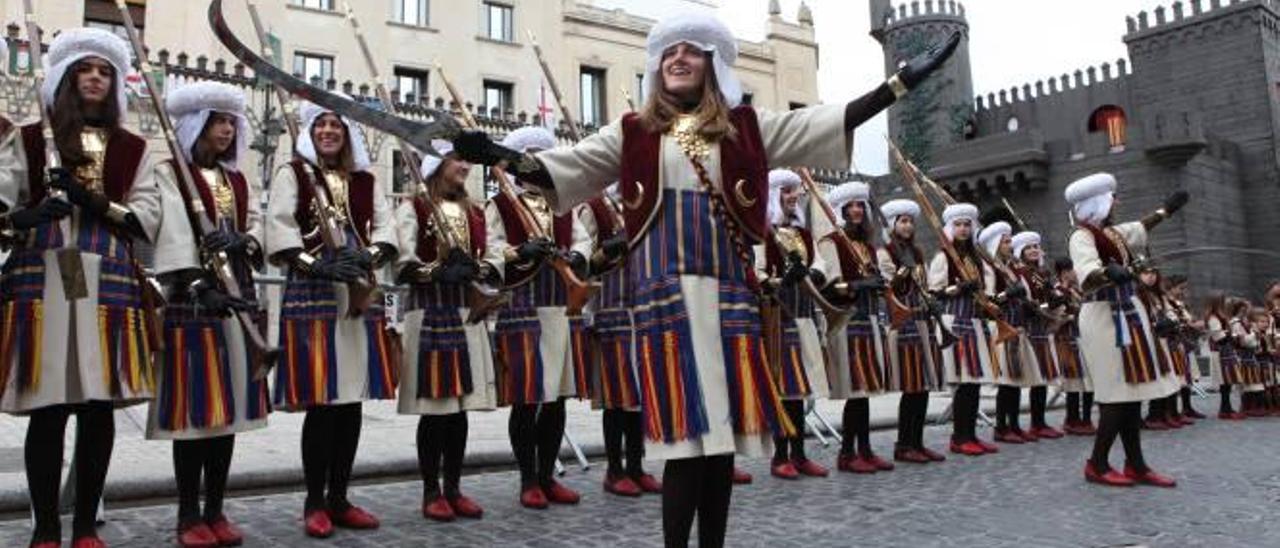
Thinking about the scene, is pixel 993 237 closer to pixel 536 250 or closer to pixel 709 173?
pixel 536 250

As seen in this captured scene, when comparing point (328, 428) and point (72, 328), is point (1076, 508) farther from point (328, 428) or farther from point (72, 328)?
point (72, 328)

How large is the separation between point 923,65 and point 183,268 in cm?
316

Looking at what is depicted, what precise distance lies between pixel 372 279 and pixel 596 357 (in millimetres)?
1726

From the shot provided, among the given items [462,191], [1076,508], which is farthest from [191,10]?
[1076,508]

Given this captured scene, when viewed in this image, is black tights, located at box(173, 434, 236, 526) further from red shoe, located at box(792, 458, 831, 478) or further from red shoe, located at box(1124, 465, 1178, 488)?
red shoe, located at box(1124, 465, 1178, 488)

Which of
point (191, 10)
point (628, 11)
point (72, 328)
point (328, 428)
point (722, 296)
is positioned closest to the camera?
point (722, 296)

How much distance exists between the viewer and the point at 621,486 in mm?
6172

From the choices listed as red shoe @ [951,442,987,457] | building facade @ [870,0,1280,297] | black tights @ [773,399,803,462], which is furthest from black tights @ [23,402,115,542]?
building facade @ [870,0,1280,297]

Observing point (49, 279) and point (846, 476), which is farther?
point (846, 476)

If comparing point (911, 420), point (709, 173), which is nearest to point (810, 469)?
point (911, 420)

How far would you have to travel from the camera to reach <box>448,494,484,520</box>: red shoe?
536cm

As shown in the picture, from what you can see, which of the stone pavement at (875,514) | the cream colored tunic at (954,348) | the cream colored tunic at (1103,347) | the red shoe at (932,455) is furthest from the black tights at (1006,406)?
the cream colored tunic at (1103,347)

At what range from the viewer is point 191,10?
28844 millimetres

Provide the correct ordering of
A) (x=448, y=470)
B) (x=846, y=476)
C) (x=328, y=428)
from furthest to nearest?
(x=846, y=476)
(x=448, y=470)
(x=328, y=428)
